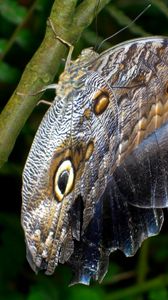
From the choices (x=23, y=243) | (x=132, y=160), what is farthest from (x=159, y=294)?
(x=132, y=160)

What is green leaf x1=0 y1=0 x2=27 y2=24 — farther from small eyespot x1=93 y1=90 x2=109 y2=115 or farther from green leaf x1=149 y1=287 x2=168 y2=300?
green leaf x1=149 y1=287 x2=168 y2=300

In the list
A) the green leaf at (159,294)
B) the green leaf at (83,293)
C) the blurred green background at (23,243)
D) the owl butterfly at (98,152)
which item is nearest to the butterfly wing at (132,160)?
the owl butterfly at (98,152)

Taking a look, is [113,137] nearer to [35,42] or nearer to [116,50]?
[116,50]

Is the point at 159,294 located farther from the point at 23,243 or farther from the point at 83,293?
the point at 23,243

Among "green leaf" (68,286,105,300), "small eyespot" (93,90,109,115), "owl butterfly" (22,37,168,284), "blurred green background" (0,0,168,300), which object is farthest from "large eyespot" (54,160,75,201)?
"green leaf" (68,286,105,300)

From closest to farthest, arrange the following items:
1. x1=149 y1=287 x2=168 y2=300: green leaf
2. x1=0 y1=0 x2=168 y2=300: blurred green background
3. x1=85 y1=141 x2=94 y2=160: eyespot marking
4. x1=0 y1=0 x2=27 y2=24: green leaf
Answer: x1=85 y1=141 x2=94 y2=160: eyespot marking → x1=0 y1=0 x2=27 y2=24: green leaf → x1=0 y1=0 x2=168 y2=300: blurred green background → x1=149 y1=287 x2=168 y2=300: green leaf

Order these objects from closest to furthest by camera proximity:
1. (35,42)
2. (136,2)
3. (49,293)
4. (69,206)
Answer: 1. (69,206)
2. (35,42)
3. (49,293)
4. (136,2)

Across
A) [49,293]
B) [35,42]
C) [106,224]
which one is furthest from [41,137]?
[49,293]
